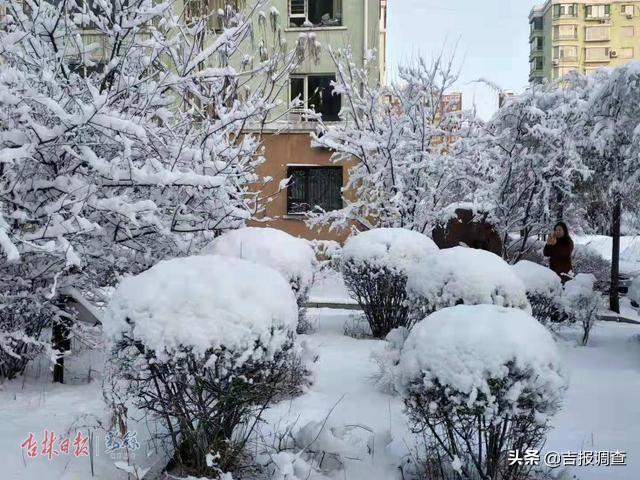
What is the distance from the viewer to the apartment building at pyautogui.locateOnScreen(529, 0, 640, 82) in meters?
73.8

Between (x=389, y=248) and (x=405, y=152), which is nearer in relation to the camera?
(x=389, y=248)

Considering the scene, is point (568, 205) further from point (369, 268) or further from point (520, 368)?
point (520, 368)

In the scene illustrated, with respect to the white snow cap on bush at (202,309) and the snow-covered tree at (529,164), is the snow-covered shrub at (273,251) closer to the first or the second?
the white snow cap on bush at (202,309)

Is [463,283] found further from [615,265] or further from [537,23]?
[537,23]

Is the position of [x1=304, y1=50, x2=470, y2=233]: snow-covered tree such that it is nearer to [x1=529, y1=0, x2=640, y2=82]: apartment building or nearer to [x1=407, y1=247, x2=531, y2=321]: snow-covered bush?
[x1=407, y1=247, x2=531, y2=321]: snow-covered bush

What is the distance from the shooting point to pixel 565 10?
7656 cm

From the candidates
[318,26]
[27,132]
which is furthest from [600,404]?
[318,26]

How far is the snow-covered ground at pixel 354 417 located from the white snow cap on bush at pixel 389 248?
107 cm

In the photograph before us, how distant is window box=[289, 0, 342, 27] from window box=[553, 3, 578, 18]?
67.6 meters

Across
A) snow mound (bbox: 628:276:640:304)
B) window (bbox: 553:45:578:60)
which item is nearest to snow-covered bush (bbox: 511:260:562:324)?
snow mound (bbox: 628:276:640:304)

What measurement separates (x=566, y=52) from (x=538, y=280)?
7739 centimetres

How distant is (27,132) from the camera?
4.88 meters

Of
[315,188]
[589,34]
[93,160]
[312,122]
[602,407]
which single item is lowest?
[602,407]

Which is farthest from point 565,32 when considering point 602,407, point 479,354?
point 479,354
